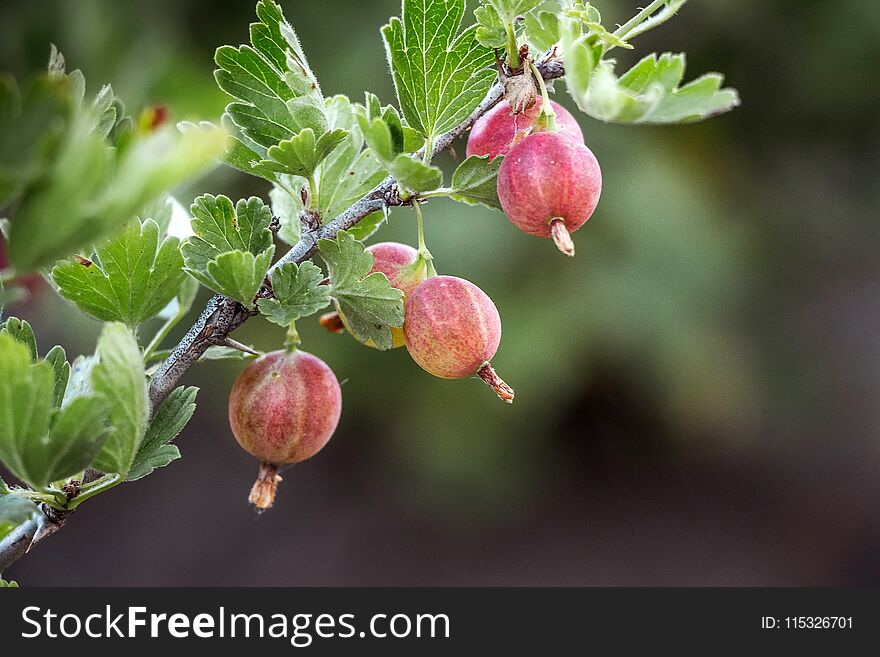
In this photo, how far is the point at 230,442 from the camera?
2.98 meters

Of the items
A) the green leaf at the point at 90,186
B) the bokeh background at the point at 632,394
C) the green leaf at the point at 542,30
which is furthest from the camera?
the bokeh background at the point at 632,394

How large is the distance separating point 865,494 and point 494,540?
1294 mm

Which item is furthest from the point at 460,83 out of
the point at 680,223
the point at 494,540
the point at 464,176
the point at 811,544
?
the point at 811,544

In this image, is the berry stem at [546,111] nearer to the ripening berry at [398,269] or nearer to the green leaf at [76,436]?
the ripening berry at [398,269]

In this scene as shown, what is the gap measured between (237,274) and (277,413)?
0.34 ft

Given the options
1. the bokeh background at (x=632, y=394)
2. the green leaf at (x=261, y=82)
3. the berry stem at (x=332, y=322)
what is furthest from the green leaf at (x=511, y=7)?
the bokeh background at (x=632, y=394)

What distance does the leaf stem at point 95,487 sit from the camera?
1.33ft

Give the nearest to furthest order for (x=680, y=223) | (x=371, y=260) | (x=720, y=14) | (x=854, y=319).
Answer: (x=371, y=260), (x=680, y=223), (x=720, y=14), (x=854, y=319)

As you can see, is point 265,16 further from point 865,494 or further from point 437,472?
point 865,494

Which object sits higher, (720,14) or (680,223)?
(720,14)

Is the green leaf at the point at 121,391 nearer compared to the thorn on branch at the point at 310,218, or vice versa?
the green leaf at the point at 121,391

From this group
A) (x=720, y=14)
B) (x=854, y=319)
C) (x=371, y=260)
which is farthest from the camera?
(x=854, y=319)

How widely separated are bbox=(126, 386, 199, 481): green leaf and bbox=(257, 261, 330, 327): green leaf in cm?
6

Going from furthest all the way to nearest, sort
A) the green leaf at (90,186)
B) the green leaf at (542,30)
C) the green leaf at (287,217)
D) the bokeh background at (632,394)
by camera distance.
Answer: the bokeh background at (632,394) → the green leaf at (287,217) → the green leaf at (542,30) → the green leaf at (90,186)
